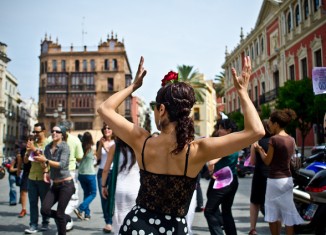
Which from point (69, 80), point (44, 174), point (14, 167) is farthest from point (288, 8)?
point (69, 80)

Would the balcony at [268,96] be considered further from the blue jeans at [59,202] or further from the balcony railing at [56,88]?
the balcony railing at [56,88]

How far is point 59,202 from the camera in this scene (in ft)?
17.7

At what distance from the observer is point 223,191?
16.2 feet

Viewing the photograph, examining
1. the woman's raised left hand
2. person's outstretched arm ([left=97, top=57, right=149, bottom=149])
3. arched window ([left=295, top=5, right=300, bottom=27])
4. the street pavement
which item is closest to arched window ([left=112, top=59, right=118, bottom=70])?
arched window ([left=295, top=5, right=300, bottom=27])

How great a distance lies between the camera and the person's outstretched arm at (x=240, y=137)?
84.7 inches

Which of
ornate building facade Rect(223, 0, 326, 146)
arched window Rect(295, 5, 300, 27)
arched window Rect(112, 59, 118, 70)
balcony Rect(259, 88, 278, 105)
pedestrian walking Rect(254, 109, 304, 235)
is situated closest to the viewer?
pedestrian walking Rect(254, 109, 304, 235)

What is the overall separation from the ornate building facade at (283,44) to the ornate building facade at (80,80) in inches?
859

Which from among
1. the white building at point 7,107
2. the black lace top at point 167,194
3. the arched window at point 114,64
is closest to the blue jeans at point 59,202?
the black lace top at point 167,194

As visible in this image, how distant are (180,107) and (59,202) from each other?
149 inches

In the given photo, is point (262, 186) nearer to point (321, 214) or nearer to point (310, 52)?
point (321, 214)

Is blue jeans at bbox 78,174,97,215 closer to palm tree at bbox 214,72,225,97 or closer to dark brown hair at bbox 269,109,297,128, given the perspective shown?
dark brown hair at bbox 269,109,297,128

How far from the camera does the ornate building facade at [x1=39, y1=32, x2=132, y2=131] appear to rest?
5650 cm

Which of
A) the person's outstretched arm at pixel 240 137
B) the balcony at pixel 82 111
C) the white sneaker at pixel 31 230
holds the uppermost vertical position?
the balcony at pixel 82 111

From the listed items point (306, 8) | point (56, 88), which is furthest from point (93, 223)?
point (56, 88)
